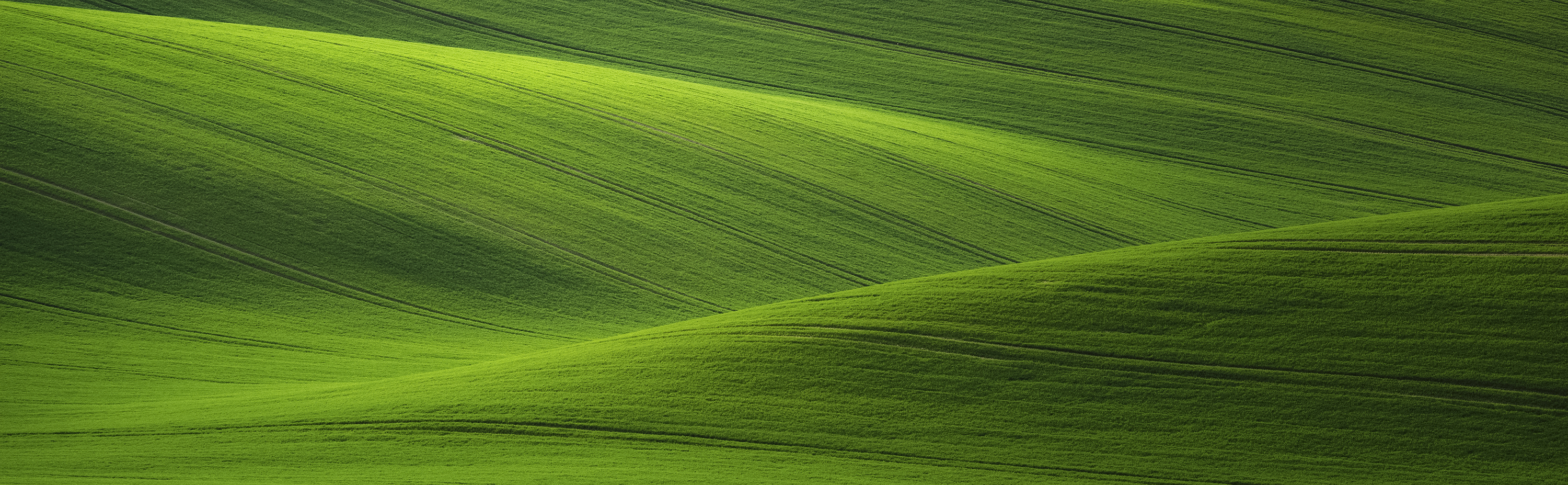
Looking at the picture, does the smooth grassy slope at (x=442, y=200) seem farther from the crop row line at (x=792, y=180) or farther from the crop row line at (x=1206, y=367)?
the crop row line at (x=1206, y=367)

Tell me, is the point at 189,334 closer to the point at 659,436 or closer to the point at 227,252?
the point at 227,252

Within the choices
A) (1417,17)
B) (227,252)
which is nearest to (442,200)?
(227,252)

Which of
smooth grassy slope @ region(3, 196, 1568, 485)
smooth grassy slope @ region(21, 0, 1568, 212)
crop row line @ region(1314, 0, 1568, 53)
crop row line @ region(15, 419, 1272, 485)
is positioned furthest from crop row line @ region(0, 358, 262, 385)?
crop row line @ region(1314, 0, 1568, 53)

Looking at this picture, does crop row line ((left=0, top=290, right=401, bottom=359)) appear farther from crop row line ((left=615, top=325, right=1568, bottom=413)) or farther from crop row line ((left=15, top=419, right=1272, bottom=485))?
crop row line ((left=615, top=325, right=1568, bottom=413))

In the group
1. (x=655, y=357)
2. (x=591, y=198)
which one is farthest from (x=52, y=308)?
(x=655, y=357)

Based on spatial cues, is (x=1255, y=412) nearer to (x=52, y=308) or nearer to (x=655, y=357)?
(x=655, y=357)
